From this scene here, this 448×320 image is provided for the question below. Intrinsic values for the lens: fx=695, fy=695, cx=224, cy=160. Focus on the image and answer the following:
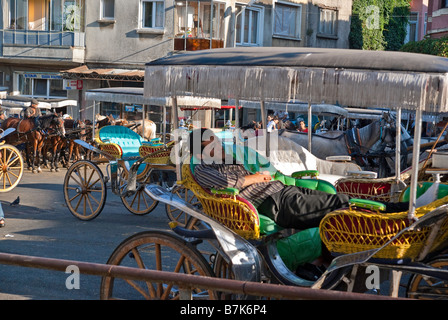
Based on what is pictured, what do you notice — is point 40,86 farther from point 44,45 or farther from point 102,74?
point 102,74

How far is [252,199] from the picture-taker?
572 centimetres

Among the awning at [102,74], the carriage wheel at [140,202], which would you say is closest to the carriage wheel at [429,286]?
the carriage wheel at [140,202]

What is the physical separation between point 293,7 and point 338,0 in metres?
3.24

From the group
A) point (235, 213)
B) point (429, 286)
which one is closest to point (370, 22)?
point (235, 213)

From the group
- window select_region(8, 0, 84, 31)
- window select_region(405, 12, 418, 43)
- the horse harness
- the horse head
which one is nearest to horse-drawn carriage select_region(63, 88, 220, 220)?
the horse harness

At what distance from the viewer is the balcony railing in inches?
1209

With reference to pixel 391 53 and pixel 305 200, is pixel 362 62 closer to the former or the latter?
pixel 391 53

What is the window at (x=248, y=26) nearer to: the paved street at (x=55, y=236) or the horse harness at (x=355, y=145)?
the horse harness at (x=355, y=145)

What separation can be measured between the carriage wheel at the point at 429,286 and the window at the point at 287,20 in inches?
1121

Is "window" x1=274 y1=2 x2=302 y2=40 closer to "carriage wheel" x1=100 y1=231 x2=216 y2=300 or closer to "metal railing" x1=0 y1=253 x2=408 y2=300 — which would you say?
"carriage wheel" x1=100 y1=231 x2=216 y2=300

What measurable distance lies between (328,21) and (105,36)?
1173 cm

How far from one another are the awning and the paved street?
14.9 metres

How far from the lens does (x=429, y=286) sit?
5086mm
